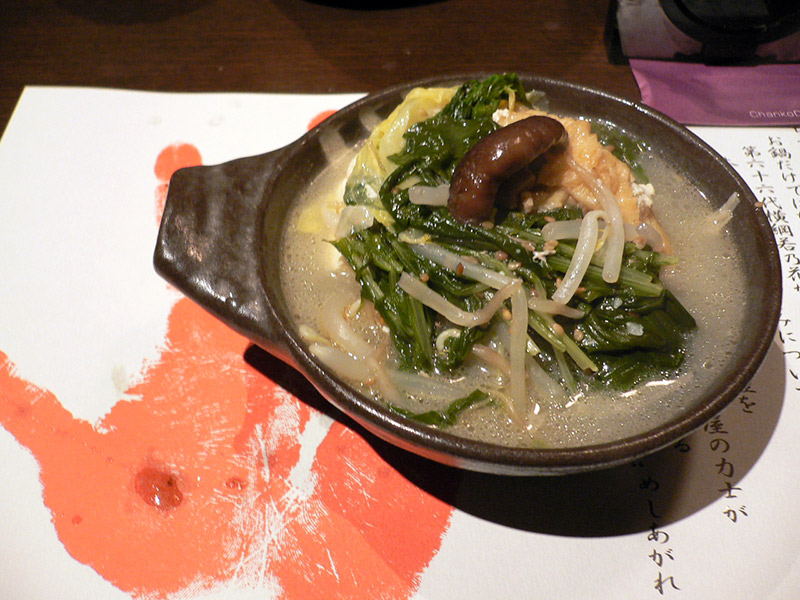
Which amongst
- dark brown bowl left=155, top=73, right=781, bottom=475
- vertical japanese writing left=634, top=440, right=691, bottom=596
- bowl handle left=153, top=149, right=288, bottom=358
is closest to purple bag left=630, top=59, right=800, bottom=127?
dark brown bowl left=155, top=73, right=781, bottom=475

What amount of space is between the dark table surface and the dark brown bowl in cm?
87

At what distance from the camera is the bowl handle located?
64.7 inches

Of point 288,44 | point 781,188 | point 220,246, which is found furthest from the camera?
point 288,44

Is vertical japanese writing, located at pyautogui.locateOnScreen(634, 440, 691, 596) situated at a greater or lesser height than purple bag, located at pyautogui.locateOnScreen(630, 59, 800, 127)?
lesser

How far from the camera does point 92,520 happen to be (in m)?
A: 1.73

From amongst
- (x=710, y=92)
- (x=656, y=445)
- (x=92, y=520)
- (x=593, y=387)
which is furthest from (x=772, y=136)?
(x=92, y=520)

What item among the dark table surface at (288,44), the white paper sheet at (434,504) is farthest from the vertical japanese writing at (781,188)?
the dark table surface at (288,44)

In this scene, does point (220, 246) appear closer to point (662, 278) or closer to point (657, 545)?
point (662, 278)

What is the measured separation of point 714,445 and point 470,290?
95 centimetres

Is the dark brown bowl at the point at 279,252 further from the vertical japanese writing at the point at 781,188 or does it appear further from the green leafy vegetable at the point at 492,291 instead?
the vertical japanese writing at the point at 781,188

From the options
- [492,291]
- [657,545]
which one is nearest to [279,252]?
[492,291]

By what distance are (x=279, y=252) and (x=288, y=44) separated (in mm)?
1762

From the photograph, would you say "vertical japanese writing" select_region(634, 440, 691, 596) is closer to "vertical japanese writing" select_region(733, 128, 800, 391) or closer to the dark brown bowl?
the dark brown bowl

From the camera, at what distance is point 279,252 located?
75.8 inches
